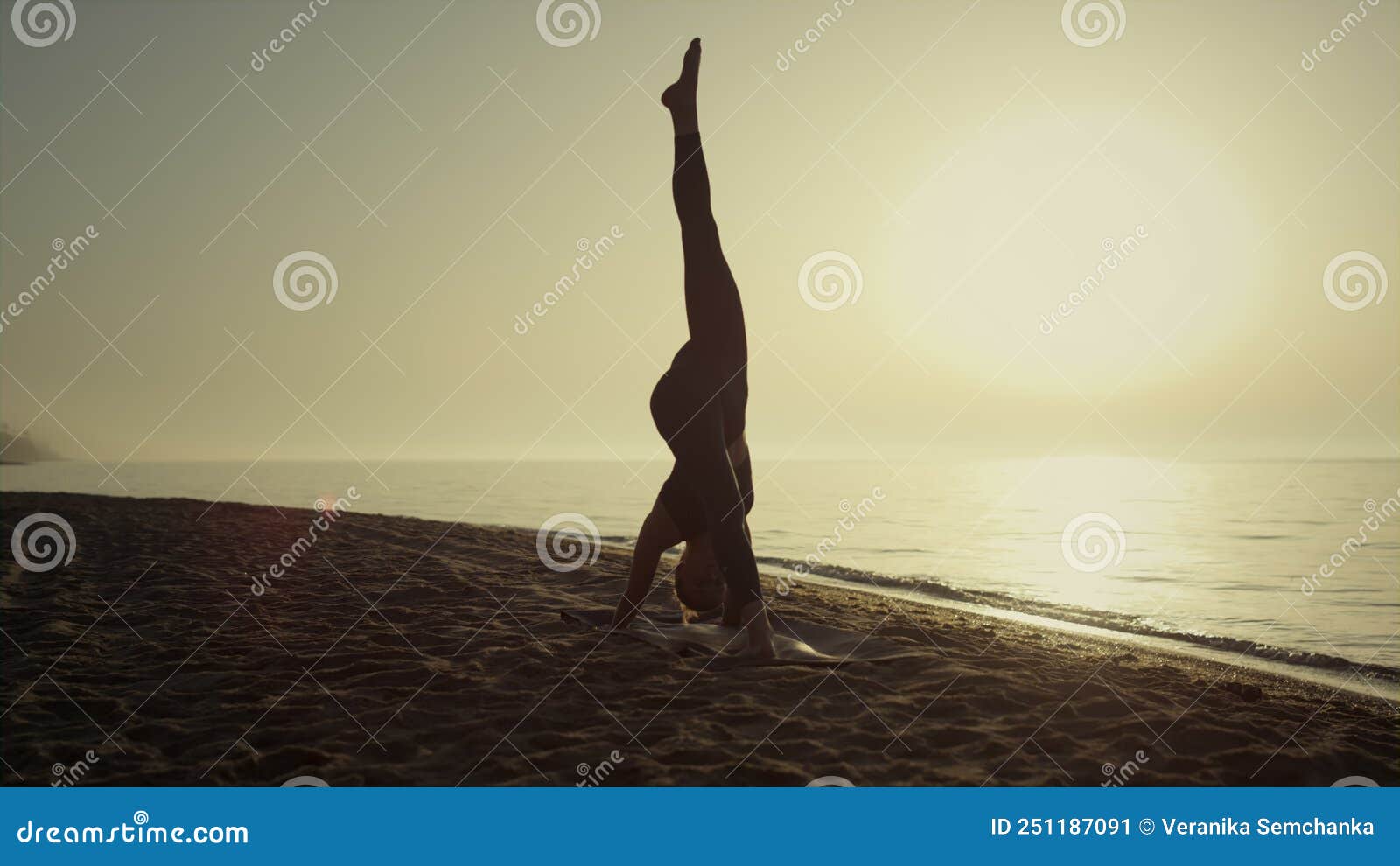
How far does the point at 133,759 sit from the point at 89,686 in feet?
5.55

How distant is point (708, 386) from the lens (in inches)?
267

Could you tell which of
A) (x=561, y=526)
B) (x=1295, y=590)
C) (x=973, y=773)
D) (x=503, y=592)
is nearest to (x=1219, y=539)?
(x=1295, y=590)

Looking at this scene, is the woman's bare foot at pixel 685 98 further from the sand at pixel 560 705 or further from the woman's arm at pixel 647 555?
the sand at pixel 560 705

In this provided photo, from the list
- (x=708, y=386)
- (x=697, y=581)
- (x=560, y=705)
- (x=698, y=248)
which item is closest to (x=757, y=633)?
(x=697, y=581)

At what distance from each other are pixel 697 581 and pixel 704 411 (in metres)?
1.64

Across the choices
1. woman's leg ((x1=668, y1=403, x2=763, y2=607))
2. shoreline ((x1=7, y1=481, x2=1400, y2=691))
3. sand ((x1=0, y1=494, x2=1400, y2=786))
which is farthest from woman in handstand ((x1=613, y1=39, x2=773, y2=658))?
shoreline ((x1=7, y1=481, x2=1400, y2=691))

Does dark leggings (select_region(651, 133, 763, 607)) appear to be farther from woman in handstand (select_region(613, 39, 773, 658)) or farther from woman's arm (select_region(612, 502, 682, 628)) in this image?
woman's arm (select_region(612, 502, 682, 628))

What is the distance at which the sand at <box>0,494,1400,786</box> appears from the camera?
4.52m

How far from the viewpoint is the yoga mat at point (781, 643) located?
256 inches

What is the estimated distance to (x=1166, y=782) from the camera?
4543 millimetres

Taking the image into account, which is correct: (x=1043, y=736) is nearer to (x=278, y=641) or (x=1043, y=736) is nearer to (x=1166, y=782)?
(x=1166, y=782)

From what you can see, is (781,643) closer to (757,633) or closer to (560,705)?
(757,633)

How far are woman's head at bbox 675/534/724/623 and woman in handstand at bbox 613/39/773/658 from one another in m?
0.04

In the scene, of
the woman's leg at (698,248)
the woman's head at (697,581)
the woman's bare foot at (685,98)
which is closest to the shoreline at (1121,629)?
the woman's head at (697,581)
